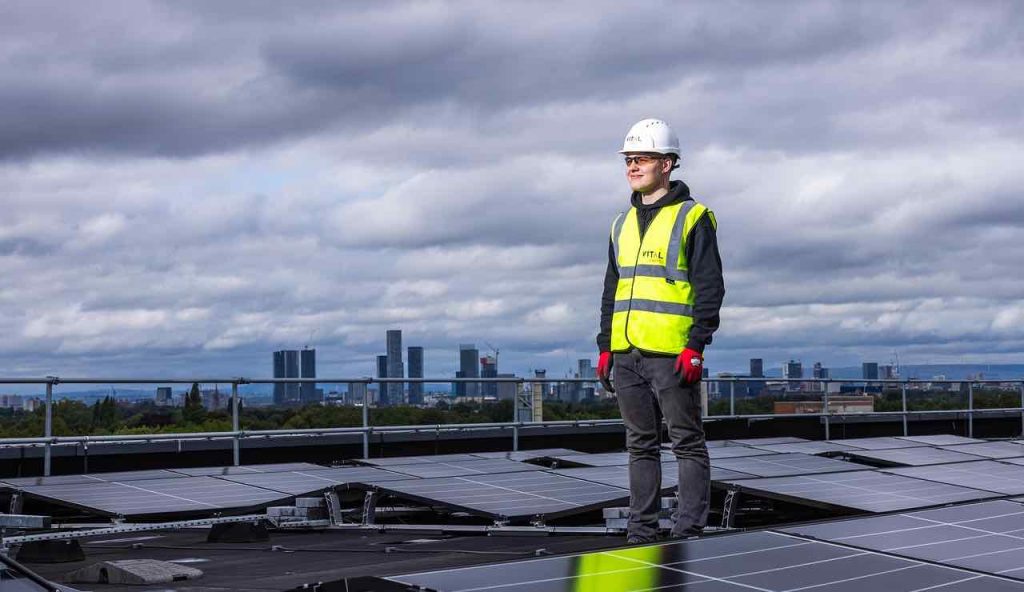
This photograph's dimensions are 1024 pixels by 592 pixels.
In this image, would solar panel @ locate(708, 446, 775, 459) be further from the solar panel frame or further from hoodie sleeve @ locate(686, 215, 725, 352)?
the solar panel frame

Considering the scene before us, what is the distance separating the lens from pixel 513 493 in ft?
25.3

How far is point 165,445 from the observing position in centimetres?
1220

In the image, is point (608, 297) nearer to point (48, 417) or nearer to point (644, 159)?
point (644, 159)

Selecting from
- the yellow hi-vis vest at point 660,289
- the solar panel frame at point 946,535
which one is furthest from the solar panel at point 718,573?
the yellow hi-vis vest at point 660,289

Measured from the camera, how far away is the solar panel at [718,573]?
3.60 metres

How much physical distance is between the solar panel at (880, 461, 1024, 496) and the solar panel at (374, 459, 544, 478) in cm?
270

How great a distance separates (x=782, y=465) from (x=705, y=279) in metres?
3.88

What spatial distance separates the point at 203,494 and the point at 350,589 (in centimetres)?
462

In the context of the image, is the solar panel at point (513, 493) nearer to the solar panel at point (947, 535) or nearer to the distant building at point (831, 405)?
the solar panel at point (947, 535)

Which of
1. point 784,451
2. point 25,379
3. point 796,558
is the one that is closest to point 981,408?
point 784,451


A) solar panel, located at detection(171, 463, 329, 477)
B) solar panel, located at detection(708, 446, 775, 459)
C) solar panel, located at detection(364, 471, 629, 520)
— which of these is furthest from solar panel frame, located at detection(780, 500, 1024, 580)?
solar panel, located at detection(171, 463, 329, 477)

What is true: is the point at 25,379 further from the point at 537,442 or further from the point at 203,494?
the point at 537,442

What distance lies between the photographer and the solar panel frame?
421cm

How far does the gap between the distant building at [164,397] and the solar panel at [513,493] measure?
4.49m
